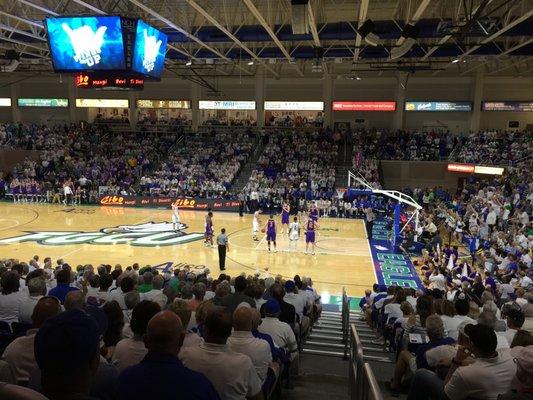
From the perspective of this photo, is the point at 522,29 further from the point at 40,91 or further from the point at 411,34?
the point at 40,91

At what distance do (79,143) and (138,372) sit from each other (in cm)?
3688

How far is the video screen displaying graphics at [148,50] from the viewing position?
38.5ft

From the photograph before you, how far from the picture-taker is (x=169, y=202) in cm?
2805

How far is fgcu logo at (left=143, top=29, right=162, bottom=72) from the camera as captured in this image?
40.4ft

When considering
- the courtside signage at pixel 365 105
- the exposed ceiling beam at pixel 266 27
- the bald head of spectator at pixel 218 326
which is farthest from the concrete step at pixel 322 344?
the courtside signage at pixel 365 105

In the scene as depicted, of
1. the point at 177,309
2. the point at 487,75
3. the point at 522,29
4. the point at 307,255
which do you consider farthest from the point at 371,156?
the point at 177,309

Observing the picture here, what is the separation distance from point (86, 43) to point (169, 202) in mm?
17016

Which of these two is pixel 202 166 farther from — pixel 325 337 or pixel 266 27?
pixel 325 337

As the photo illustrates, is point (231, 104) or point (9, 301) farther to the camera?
point (231, 104)

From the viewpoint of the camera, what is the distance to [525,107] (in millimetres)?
32031

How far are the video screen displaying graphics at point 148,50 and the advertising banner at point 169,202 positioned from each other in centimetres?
1425

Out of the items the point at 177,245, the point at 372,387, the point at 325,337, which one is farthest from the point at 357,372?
→ the point at 177,245

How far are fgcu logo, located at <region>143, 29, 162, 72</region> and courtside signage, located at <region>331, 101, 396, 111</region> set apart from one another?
23.6 m

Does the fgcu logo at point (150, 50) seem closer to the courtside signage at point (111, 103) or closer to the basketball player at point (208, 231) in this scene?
the basketball player at point (208, 231)
